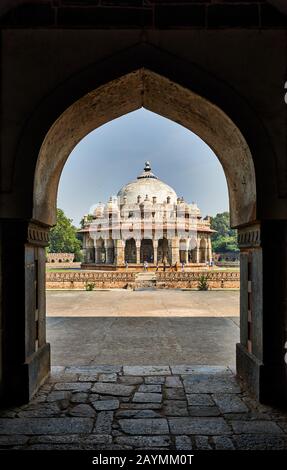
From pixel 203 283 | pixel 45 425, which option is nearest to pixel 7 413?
pixel 45 425

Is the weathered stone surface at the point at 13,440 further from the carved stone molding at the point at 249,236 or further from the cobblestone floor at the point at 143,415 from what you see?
the carved stone molding at the point at 249,236

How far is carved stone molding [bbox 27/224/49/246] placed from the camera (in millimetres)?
3732

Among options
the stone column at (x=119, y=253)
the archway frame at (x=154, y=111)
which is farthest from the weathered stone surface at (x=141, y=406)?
the stone column at (x=119, y=253)

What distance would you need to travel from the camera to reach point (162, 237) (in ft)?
101

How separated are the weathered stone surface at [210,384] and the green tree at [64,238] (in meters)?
50.6

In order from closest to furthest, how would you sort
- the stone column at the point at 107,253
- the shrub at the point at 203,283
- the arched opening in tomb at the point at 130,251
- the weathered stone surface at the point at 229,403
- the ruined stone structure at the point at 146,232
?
the weathered stone surface at the point at 229,403 < the shrub at the point at 203,283 < the ruined stone structure at the point at 146,232 < the stone column at the point at 107,253 < the arched opening in tomb at the point at 130,251

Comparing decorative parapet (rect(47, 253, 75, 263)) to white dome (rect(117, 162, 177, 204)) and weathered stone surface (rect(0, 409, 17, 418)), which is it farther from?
weathered stone surface (rect(0, 409, 17, 418))

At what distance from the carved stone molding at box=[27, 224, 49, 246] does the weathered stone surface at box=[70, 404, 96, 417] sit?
Result: 165cm

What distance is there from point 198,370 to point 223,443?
1804mm

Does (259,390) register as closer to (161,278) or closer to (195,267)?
(161,278)

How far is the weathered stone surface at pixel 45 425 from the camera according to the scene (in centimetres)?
302

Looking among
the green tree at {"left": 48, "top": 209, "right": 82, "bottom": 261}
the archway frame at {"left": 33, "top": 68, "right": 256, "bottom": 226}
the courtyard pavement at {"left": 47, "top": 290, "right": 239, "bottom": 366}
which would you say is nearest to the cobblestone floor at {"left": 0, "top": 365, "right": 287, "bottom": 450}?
the courtyard pavement at {"left": 47, "top": 290, "right": 239, "bottom": 366}
